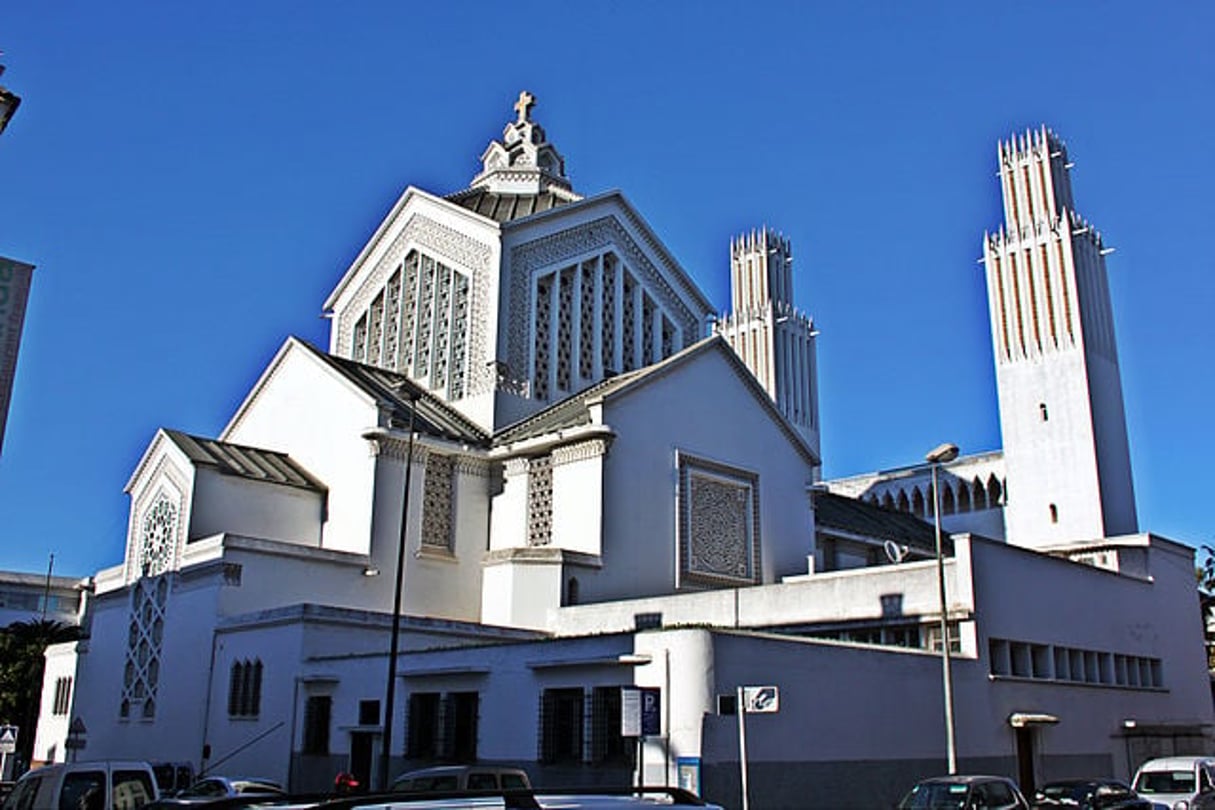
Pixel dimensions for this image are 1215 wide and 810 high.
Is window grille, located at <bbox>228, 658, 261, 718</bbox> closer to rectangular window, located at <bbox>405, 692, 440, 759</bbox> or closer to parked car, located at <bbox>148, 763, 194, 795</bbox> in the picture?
parked car, located at <bbox>148, 763, 194, 795</bbox>

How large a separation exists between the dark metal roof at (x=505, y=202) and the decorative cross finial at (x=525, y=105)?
14.3 feet

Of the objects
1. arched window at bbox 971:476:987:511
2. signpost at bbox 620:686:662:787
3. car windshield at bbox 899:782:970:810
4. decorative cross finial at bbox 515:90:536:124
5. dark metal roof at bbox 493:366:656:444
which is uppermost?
decorative cross finial at bbox 515:90:536:124

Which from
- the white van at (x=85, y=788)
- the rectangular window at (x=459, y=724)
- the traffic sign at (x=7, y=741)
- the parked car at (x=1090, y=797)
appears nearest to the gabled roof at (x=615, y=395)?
the rectangular window at (x=459, y=724)

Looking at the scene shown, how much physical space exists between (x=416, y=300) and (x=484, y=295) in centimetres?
433

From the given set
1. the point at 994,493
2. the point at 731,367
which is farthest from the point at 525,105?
the point at 994,493

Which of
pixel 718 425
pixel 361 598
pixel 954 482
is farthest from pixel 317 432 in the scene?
pixel 954 482

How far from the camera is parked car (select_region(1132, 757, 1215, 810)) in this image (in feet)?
67.2

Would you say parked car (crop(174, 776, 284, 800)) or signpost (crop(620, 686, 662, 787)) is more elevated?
signpost (crop(620, 686, 662, 787))

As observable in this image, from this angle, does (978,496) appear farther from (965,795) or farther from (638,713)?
(638,713)

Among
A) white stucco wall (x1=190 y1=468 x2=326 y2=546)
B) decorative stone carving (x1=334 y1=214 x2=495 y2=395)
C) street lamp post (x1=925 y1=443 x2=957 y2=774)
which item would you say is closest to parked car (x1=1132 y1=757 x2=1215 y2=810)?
street lamp post (x1=925 y1=443 x2=957 y2=774)

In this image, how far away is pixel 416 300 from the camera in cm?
4372

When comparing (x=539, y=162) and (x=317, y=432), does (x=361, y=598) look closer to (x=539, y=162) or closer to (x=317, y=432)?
(x=317, y=432)

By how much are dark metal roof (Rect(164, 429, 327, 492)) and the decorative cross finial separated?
20275 millimetres

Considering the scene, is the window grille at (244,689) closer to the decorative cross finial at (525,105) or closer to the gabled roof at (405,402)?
the gabled roof at (405,402)
